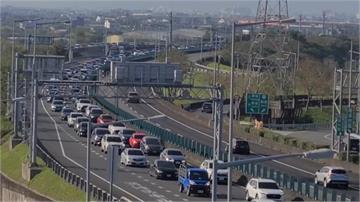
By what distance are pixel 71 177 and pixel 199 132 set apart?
70.5ft

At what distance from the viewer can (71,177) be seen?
36.3 meters

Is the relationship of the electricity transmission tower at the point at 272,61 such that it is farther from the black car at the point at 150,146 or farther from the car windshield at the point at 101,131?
the black car at the point at 150,146

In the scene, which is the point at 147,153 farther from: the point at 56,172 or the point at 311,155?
the point at 311,155

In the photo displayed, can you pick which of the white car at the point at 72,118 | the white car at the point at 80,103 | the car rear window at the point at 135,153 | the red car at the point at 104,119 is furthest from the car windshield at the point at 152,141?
the white car at the point at 80,103

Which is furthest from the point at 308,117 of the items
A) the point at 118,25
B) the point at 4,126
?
the point at 118,25

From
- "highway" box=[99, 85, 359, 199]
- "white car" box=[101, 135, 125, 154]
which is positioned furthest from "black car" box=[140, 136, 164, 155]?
"highway" box=[99, 85, 359, 199]

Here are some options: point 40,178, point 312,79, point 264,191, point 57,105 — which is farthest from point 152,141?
point 312,79

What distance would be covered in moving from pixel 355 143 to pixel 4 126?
72.4ft

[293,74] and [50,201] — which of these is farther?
[293,74]

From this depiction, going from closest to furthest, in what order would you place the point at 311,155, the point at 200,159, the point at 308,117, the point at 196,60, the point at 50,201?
the point at 311,155 → the point at 50,201 → the point at 200,159 → the point at 308,117 → the point at 196,60

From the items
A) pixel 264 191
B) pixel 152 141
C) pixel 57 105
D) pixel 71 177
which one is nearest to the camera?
pixel 264 191

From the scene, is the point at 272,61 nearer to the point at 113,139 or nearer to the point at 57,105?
the point at 57,105

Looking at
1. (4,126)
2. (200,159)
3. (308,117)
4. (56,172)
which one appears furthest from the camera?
(308,117)

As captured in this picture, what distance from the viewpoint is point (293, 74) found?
75.8 metres
